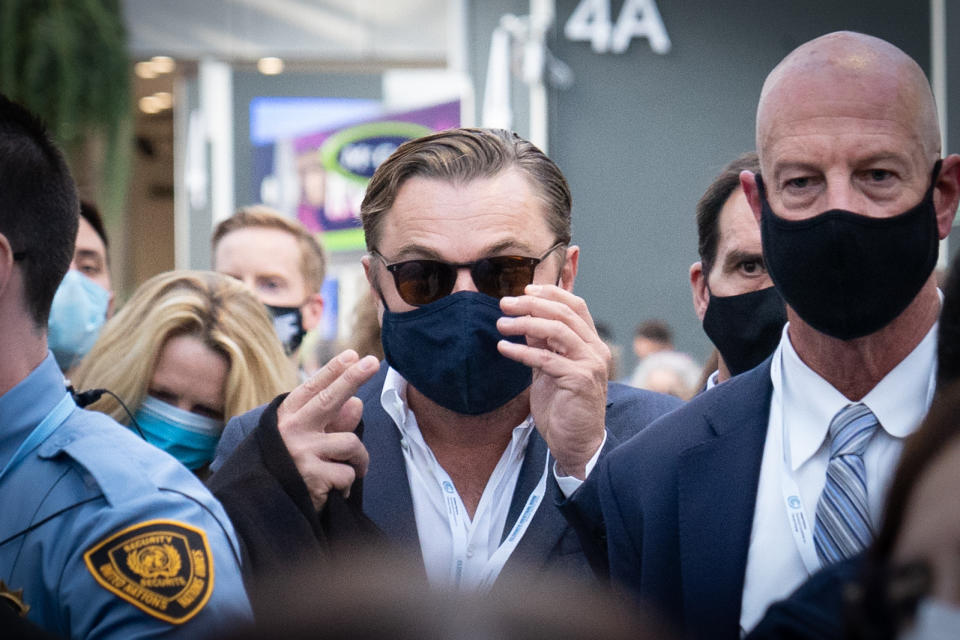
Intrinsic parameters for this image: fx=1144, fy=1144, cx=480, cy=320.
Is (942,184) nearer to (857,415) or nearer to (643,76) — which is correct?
(857,415)

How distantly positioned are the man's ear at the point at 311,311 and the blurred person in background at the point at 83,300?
764mm

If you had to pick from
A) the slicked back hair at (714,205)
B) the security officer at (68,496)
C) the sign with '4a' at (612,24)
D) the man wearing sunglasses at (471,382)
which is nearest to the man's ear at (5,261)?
the security officer at (68,496)

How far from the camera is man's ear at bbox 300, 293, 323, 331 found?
4.71 metres

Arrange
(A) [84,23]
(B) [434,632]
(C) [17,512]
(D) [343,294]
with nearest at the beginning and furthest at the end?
(B) [434,632] → (C) [17,512] → (A) [84,23] → (D) [343,294]

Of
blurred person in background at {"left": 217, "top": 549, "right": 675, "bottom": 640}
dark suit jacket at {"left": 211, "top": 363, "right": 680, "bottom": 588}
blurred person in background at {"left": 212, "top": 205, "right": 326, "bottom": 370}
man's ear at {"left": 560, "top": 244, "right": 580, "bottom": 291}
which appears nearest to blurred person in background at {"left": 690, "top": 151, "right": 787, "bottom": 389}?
dark suit jacket at {"left": 211, "top": 363, "right": 680, "bottom": 588}

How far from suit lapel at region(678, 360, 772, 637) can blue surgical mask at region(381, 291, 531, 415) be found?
1.88ft

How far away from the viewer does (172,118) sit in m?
16.3

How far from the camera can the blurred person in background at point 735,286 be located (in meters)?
3.14

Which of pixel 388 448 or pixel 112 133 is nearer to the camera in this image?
pixel 388 448

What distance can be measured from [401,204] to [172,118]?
567 inches

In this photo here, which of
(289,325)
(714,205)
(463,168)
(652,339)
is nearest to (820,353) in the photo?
(463,168)

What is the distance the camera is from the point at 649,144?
1180 cm

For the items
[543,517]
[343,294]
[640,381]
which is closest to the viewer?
[543,517]

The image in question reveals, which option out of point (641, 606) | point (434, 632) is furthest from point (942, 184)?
point (434, 632)
